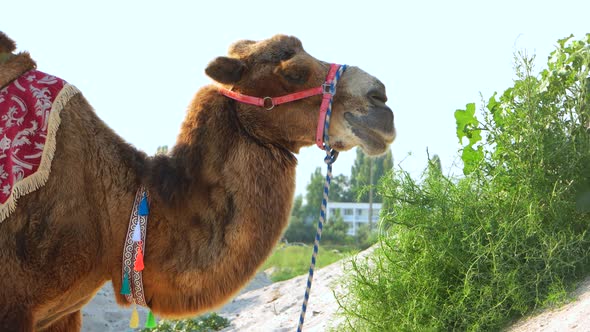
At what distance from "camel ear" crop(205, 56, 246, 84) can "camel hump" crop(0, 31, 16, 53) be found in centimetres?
133

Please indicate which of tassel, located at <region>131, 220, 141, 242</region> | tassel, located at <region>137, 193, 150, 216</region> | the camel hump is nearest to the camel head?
tassel, located at <region>137, 193, 150, 216</region>

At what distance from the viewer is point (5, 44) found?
552cm

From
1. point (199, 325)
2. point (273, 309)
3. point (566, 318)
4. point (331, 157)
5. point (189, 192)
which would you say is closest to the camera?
point (189, 192)

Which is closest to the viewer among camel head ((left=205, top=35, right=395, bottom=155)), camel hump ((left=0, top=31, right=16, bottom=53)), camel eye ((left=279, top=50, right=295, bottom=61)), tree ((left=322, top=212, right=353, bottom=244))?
camel head ((left=205, top=35, right=395, bottom=155))

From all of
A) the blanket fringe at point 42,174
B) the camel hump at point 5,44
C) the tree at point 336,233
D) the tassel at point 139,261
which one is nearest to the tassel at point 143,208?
the tassel at point 139,261

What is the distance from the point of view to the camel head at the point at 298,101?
5.09 m

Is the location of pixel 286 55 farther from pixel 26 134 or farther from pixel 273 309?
pixel 273 309

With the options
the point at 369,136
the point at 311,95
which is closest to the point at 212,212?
the point at 311,95

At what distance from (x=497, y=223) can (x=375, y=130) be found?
6.11 ft

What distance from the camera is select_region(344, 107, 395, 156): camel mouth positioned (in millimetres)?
5043

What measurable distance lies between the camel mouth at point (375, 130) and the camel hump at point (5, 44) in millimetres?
2264

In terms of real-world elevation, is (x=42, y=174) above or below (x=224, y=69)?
below

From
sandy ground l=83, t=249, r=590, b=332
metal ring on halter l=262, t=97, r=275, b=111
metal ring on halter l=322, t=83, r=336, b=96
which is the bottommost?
sandy ground l=83, t=249, r=590, b=332

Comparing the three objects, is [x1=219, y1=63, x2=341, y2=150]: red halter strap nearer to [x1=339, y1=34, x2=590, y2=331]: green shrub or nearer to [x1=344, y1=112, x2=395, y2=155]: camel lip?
[x1=344, y1=112, x2=395, y2=155]: camel lip
